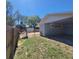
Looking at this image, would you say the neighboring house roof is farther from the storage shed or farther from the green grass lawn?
the green grass lawn

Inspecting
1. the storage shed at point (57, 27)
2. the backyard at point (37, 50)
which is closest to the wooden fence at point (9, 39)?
the backyard at point (37, 50)

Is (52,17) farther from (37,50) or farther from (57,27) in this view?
(37,50)

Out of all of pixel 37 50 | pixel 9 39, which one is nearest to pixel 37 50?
pixel 37 50

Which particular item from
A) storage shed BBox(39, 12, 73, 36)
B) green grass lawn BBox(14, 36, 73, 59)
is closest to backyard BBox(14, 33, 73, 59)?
green grass lawn BBox(14, 36, 73, 59)

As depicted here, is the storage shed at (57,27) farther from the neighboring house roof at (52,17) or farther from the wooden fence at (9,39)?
the wooden fence at (9,39)

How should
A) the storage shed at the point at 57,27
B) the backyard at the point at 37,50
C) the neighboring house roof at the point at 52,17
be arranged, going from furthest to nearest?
1. the backyard at the point at 37,50
2. the neighboring house roof at the point at 52,17
3. the storage shed at the point at 57,27

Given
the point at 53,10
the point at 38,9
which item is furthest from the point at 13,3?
the point at 53,10
